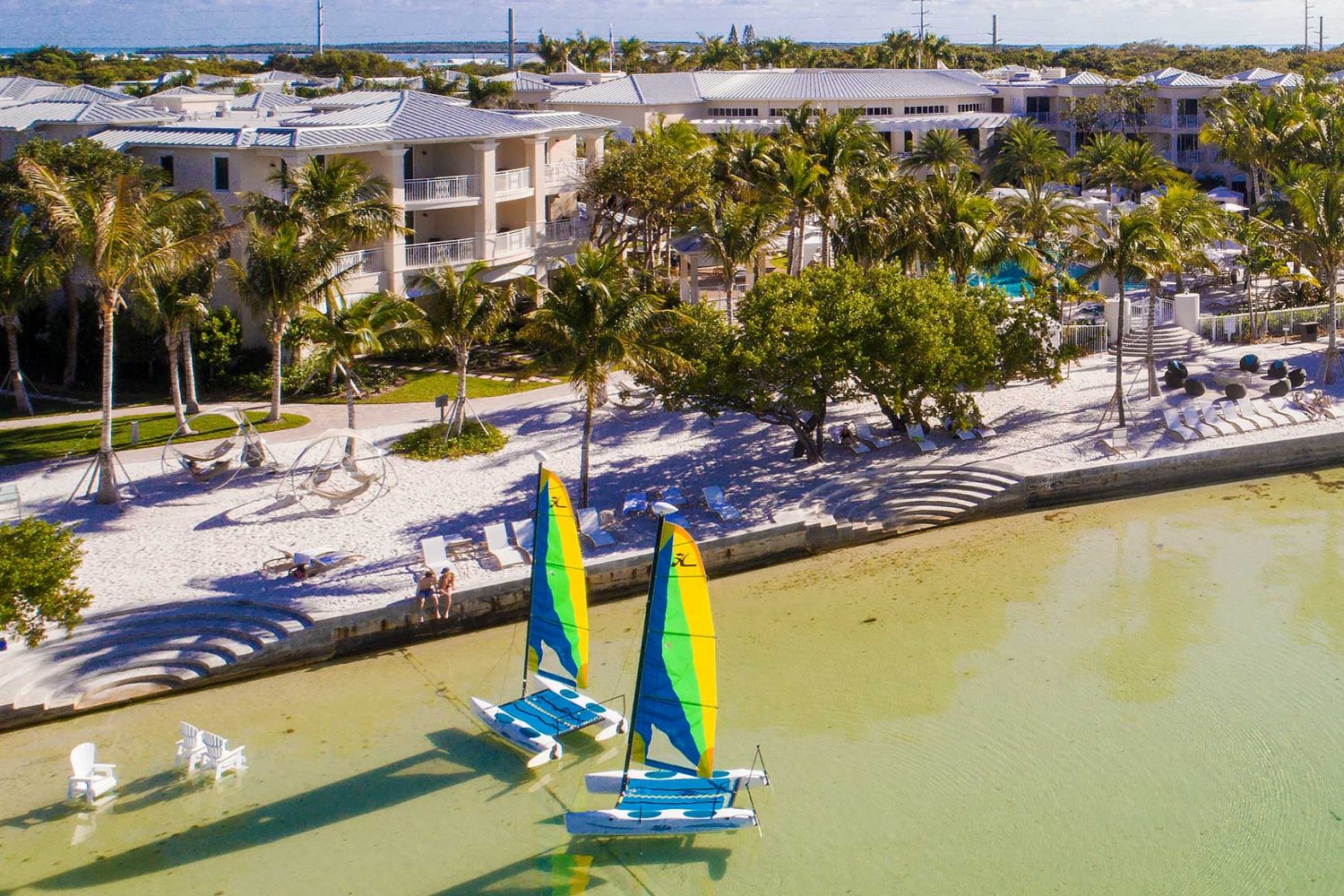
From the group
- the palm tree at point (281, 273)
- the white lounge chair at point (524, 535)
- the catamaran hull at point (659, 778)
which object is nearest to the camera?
the catamaran hull at point (659, 778)

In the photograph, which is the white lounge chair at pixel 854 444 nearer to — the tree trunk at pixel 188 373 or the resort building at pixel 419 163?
the resort building at pixel 419 163

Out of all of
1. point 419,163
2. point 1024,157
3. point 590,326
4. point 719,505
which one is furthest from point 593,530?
point 1024,157

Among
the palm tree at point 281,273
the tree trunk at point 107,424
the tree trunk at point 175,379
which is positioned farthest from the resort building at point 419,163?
the tree trunk at point 107,424

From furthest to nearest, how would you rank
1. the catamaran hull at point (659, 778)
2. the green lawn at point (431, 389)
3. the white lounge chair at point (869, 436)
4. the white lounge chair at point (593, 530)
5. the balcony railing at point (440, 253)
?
the balcony railing at point (440, 253), the green lawn at point (431, 389), the white lounge chair at point (869, 436), the white lounge chair at point (593, 530), the catamaran hull at point (659, 778)

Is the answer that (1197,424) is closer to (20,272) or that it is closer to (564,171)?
(564,171)

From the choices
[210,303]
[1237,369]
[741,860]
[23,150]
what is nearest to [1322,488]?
[1237,369]

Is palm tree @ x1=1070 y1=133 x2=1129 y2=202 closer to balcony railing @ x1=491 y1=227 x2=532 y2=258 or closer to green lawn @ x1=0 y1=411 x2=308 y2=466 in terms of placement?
balcony railing @ x1=491 y1=227 x2=532 y2=258

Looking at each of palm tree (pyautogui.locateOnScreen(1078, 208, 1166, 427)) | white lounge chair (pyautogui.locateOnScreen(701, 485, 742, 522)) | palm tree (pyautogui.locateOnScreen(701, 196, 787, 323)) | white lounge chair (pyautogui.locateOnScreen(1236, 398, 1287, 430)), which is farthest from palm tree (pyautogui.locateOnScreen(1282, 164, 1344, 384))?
white lounge chair (pyautogui.locateOnScreen(701, 485, 742, 522))
